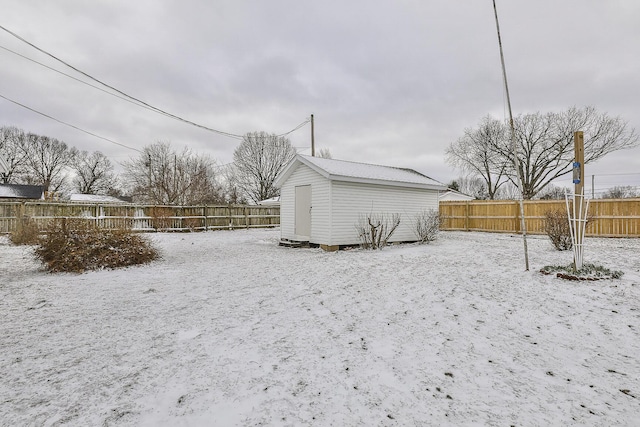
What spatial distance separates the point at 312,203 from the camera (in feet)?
34.3

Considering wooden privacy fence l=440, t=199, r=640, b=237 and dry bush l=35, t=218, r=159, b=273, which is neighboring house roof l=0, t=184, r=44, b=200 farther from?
wooden privacy fence l=440, t=199, r=640, b=237

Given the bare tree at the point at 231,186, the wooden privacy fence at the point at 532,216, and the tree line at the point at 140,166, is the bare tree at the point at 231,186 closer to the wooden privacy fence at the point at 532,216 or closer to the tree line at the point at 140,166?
the tree line at the point at 140,166

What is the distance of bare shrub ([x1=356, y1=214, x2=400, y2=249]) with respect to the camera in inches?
386

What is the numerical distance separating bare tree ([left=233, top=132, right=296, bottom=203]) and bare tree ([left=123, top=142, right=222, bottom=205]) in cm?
368

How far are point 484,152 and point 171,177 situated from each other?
30373 mm

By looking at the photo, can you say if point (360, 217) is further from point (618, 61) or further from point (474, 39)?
point (618, 61)

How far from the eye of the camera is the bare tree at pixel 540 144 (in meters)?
22.3

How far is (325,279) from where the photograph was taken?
569 cm

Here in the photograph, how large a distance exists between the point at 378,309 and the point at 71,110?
1802 centimetres

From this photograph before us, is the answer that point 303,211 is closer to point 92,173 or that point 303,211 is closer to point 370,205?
point 370,205

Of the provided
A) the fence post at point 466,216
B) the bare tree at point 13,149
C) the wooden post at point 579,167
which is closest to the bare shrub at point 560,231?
the wooden post at point 579,167

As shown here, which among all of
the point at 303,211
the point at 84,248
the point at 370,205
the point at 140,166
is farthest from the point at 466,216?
the point at 140,166

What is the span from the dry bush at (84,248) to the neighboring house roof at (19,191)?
3522 centimetres

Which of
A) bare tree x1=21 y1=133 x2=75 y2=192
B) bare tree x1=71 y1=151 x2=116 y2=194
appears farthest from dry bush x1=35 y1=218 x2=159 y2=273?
bare tree x1=71 y1=151 x2=116 y2=194
